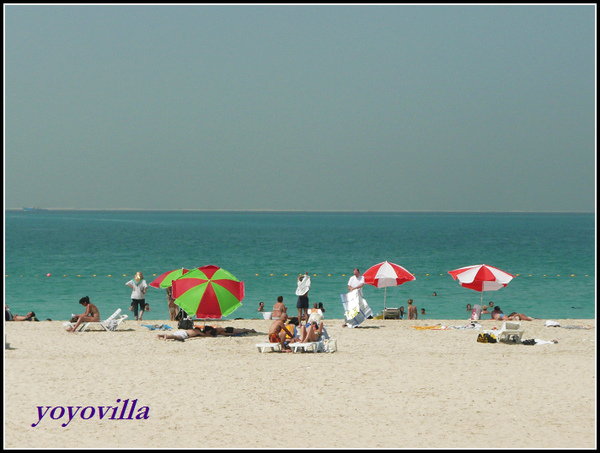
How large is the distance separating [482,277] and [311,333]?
7.08m

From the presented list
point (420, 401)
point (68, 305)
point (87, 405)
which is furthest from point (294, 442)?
point (68, 305)

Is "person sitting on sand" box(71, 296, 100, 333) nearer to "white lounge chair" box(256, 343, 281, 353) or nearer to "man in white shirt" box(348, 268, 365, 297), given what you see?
"white lounge chair" box(256, 343, 281, 353)

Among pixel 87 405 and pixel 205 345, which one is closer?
pixel 87 405

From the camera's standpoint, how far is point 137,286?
20.0 meters

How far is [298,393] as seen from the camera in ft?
35.2

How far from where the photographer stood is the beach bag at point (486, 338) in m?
16.0

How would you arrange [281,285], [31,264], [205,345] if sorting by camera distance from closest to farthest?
[205,345], [281,285], [31,264]

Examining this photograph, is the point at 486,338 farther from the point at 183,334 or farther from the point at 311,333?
the point at 183,334

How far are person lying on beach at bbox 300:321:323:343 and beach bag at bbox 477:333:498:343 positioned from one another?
4249 millimetres

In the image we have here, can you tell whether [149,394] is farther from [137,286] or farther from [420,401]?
[137,286]

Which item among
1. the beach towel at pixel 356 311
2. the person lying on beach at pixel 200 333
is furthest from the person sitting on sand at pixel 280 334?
the beach towel at pixel 356 311

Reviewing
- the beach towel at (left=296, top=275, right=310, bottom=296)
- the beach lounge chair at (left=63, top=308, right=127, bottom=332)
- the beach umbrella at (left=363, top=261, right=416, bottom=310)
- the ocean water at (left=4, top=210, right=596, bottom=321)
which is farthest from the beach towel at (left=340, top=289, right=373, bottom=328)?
the ocean water at (left=4, top=210, right=596, bottom=321)

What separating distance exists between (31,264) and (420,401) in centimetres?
5215

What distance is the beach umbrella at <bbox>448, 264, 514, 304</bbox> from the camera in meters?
19.3
